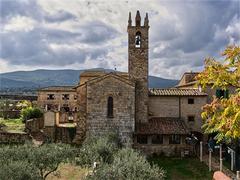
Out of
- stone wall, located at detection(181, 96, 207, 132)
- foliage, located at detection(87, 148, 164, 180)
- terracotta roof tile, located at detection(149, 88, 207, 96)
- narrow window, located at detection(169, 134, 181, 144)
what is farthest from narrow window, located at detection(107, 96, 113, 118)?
foliage, located at detection(87, 148, 164, 180)

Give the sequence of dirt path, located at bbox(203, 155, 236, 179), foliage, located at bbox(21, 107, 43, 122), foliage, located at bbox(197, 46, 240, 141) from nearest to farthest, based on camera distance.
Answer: foliage, located at bbox(197, 46, 240, 141)
dirt path, located at bbox(203, 155, 236, 179)
foliage, located at bbox(21, 107, 43, 122)

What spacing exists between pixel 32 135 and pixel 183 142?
15.1m

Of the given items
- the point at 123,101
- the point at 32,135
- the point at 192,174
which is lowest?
the point at 192,174

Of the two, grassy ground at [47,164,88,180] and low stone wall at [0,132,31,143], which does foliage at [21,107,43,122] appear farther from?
grassy ground at [47,164,88,180]

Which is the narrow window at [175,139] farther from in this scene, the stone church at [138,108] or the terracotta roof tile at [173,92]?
the terracotta roof tile at [173,92]

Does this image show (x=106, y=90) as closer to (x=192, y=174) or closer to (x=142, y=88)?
(x=142, y=88)

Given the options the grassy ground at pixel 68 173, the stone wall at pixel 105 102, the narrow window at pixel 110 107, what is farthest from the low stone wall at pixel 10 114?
the grassy ground at pixel 68 173

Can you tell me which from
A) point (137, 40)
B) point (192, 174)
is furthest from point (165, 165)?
point (137, 40)

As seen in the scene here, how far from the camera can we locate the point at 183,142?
37.2 meters

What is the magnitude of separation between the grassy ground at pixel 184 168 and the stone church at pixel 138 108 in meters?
1.59

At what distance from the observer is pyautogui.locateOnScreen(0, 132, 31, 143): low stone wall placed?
38.1 m

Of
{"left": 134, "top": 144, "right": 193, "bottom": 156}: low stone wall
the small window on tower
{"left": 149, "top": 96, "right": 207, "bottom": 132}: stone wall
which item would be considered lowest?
{"left": 134, "top": 144, "right": 193, "bottom": 156}: low stone wall

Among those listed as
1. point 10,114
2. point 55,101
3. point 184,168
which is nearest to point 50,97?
point 55,101

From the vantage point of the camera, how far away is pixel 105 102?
37.3 metres
